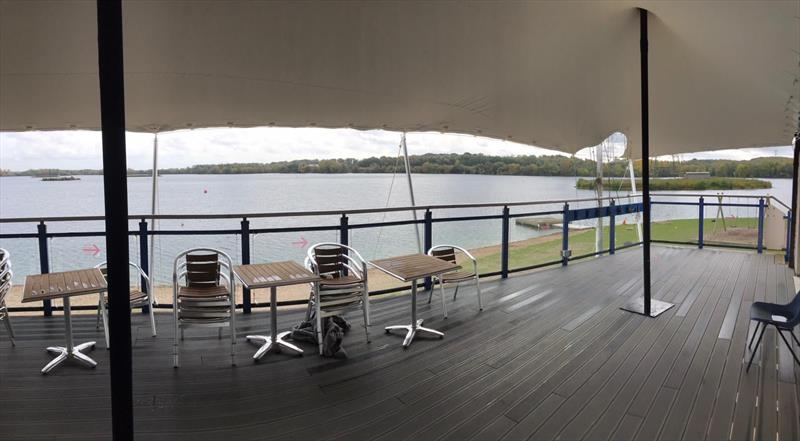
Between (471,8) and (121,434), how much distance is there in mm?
3477

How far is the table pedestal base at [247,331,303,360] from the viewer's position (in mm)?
3240

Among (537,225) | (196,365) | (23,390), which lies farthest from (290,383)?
(537,225)

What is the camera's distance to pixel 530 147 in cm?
717

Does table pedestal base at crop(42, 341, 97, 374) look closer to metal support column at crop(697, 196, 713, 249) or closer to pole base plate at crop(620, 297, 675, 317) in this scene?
pole base plate at crop(620, 297, 675, 317)

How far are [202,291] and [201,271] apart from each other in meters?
0.17

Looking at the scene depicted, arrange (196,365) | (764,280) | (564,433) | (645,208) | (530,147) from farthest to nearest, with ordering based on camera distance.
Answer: (530,147)
(764,280)
(645,208)
(196,365)
(564,433)

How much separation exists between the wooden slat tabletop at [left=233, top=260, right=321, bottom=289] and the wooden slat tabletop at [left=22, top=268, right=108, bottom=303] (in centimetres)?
93

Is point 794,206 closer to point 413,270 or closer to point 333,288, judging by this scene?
point 413,270

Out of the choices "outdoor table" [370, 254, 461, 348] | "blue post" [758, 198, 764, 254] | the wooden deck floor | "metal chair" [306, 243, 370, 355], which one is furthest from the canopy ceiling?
"blue post" [758, 198, 764, 254]

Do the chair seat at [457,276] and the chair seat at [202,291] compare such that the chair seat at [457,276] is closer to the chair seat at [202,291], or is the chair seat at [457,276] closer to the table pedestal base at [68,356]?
the chair seat at [202,291]

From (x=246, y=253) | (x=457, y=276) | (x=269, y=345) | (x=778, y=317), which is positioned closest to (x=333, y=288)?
(x=269, y=345)

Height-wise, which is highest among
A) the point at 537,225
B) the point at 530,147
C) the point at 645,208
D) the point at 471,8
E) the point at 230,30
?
the point at 471,8

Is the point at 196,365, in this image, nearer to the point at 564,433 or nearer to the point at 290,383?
the point at 290,383

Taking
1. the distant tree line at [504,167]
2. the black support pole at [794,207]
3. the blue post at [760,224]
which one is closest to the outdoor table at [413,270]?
the distant tree line at [504,167]
